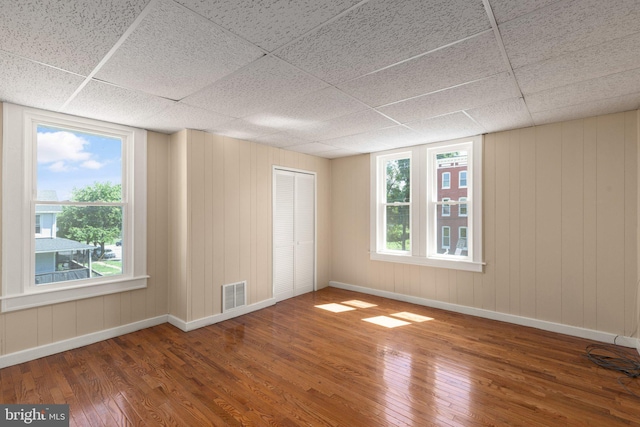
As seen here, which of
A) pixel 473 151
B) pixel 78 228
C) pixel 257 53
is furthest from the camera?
pixel 473 151

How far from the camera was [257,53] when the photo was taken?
6.40ft

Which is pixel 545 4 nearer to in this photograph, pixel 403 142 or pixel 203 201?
pixel 403 142

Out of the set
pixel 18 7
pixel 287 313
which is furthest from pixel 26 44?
pixel 287 313

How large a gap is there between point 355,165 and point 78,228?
402 cm

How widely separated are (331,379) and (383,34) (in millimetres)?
2583

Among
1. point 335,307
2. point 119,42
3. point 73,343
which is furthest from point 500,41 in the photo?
point 73,343

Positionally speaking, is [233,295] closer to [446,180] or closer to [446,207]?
[446,207]

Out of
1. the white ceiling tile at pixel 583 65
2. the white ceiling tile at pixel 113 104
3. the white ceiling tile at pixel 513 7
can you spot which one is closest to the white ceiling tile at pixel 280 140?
the white ceiling tile at pixel 113 104

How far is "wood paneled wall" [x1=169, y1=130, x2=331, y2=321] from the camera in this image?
3.71m

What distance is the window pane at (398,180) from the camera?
4840 mm

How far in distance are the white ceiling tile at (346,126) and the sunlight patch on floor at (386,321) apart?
2.45 m

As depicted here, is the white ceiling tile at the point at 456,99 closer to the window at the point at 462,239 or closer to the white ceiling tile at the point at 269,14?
the white ceiling tile at the point at 269,14

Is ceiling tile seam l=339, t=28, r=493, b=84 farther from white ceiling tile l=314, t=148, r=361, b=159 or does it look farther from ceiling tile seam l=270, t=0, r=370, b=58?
white ceiling tile l=314, t=148, r=361, b=159

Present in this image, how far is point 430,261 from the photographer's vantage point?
450 centimetres
